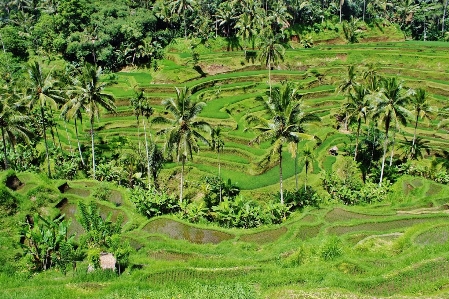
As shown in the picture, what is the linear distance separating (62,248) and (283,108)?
16791mm

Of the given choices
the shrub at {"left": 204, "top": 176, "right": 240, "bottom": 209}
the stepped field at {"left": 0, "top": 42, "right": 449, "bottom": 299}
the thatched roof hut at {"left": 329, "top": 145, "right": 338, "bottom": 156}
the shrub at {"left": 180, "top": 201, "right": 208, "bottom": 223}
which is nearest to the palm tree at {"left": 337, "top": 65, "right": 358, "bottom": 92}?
the stepped field at {"left": 0, "top": 42, "right": 449, "bottom": 299}

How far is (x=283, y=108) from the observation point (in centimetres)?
2841

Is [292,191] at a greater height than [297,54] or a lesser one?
lesser

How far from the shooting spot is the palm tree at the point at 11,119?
115 ft

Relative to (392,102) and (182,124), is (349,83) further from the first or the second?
(182,124)

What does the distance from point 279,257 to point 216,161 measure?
19947 mm

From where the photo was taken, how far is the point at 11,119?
35750 millimetres

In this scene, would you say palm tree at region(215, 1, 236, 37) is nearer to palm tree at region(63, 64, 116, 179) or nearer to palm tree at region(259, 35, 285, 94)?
palm tree at region(259, 35, 285, 94)

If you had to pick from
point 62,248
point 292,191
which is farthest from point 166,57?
point 62,248

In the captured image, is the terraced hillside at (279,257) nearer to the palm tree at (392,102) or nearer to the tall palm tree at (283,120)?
the tall palm tree at (283,120)

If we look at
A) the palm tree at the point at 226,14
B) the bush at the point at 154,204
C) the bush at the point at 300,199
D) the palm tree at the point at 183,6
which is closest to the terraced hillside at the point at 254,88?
the bush at the point at 300,199

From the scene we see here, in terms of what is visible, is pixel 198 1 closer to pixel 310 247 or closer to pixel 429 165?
pixel 429 165

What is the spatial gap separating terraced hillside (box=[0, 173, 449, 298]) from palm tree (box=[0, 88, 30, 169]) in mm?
6351

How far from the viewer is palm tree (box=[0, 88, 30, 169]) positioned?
34.9m
